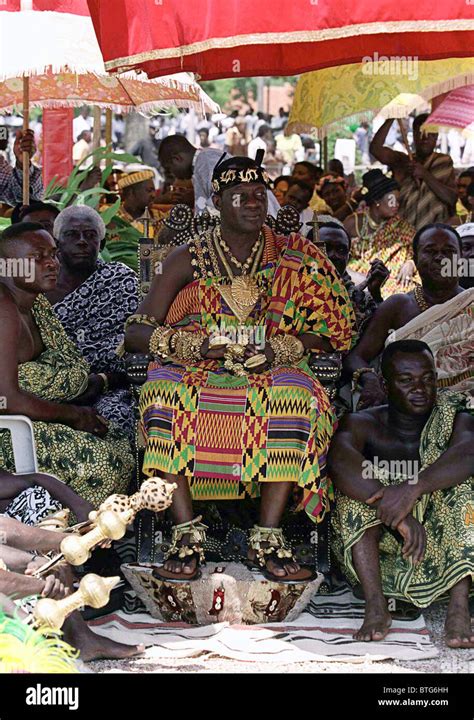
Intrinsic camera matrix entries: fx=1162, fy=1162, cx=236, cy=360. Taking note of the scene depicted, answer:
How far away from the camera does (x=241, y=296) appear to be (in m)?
5.16

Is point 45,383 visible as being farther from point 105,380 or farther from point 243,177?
point 243,177

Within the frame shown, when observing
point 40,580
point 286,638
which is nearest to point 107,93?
point 286,638

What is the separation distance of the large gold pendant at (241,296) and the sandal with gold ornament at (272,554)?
0.96 meters

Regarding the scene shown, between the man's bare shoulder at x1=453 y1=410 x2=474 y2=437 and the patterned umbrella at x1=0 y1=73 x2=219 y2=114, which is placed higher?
the patterned umbrella at x1=0 y1=73 x2=219 y2=114

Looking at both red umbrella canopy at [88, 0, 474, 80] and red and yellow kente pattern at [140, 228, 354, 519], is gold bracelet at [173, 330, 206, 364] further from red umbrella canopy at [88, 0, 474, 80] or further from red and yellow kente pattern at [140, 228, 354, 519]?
red umbrella canopy at [88, 0, 474, 80]

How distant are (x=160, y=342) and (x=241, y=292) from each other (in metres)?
0.44

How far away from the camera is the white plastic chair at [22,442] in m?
4.80

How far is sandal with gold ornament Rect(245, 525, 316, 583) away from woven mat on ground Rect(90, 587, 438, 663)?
0.18 m

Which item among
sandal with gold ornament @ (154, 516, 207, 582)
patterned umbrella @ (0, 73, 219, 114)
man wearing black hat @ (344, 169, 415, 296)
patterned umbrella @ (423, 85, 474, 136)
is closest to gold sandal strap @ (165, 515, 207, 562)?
sandal with gold ornament @ (154, 516, 207, 582)

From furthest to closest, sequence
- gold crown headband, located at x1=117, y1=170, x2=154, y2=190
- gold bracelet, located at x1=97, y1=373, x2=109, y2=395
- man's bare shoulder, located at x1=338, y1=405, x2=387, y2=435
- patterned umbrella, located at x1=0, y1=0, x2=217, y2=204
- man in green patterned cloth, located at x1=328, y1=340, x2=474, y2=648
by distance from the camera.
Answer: gold crown headband, located at x1=117, y1=170, x2=154, y2=190 < patterned umbrella, located at x1=0, y1=0, x2=217, y2=204 < gold bracelet, located at x1=97, y1=373, x2=109, y2=395 < man's bare shoulder, located at x1=338, y1=405, x2=387, y2=435 < man in green patterned cloth, located at x1=328, y1=340, x2=474, y2=648

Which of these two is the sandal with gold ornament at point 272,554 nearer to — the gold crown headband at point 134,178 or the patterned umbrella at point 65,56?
the patterned umbrella at point 65,56

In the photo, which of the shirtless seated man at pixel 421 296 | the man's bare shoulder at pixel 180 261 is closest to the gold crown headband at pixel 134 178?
the shirtless seated man at pixel 421 296

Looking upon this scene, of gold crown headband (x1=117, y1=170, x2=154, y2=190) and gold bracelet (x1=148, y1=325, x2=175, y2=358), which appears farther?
gold crown headband (x1=117, y1=170, x2=154, y2=190)

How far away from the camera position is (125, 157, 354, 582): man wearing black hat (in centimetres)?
478
